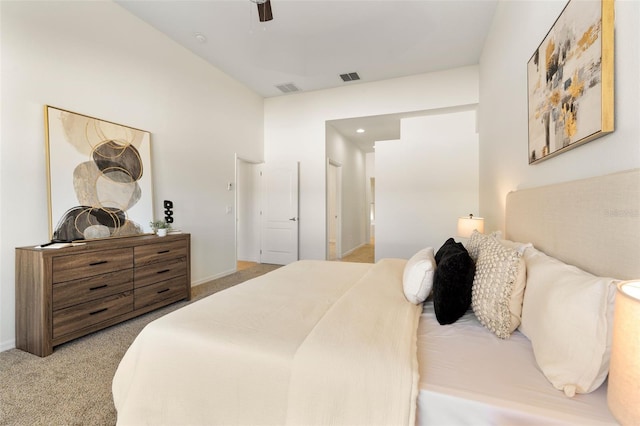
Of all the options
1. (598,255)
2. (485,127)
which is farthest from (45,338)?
(485,127)

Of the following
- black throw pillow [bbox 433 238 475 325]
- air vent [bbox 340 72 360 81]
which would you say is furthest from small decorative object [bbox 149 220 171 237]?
air vent [bbox 340 72 360 81]

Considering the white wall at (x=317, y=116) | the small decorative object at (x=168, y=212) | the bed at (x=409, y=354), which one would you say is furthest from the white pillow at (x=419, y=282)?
the white wall at (x=317, y=116)

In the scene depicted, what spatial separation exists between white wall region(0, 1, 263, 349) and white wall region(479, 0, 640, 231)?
12.4ft

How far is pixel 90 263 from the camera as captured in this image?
7.93 ft

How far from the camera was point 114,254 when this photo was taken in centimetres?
261

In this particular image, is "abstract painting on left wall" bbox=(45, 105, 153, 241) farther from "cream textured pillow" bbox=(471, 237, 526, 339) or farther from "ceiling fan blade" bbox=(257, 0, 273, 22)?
"cream textured pillow" bbox=(471, 237, 526, 339)

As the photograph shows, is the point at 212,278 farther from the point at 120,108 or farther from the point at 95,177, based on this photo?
the point at 120,108

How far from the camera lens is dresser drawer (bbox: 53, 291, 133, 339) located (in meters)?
2.21

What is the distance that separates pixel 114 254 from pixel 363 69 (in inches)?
162

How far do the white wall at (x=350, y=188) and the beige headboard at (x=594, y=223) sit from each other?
4.28 m

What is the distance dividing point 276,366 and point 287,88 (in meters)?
4.96

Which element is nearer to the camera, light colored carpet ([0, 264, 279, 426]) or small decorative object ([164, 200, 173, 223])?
light colored carpet ([0, 264, 279, 426])

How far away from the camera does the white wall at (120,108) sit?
2.27 m

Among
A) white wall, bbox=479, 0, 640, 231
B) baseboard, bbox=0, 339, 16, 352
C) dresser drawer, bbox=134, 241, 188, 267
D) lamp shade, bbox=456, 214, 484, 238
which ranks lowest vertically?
baseboard, bbox=0, 339, 16, 352
